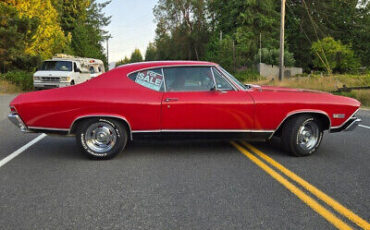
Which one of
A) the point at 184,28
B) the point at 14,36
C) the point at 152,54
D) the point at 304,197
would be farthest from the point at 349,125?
the point at 152,54

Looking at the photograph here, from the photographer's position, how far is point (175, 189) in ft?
13.7

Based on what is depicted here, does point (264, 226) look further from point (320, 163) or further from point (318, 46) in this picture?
point (318, 46)

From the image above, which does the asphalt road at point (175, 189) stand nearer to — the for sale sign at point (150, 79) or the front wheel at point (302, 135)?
the front wheel at point (302, 135)

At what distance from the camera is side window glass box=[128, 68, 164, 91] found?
558 centimetres

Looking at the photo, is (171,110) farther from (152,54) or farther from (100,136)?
(152,54)

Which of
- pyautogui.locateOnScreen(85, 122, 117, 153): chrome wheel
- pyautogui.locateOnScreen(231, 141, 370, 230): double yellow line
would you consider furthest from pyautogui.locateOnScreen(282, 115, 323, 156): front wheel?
pyautogui.locateOnScreen(85, 122, 117, 153): chrome wheel

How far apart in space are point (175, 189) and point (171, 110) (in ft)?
5.12

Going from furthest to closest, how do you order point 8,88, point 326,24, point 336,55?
point 326,24
point 336,55
point 8,88

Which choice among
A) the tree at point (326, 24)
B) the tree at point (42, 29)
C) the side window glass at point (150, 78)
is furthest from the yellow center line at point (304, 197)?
the tree at point (326, 24)

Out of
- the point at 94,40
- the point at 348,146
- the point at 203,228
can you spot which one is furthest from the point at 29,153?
the point at 94,40

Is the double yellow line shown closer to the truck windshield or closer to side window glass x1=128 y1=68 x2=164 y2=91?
side window glass x1=128 y1=68 x2=164 y2=91

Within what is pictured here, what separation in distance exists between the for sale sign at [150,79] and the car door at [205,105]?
0.12 metres

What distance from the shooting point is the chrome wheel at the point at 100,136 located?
17.9 ft

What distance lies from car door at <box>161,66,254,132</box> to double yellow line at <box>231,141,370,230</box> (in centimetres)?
56
